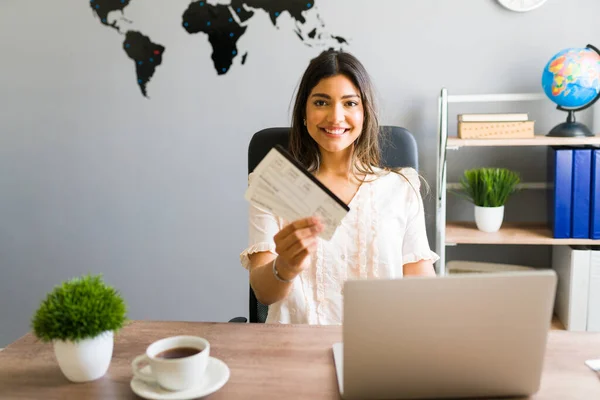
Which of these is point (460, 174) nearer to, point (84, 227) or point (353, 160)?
point (353, 160)

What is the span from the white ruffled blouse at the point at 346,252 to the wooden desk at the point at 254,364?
31 cm

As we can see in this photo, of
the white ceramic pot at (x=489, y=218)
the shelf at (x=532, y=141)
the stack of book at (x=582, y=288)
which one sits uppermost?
the shelf at (x=532, y=141)

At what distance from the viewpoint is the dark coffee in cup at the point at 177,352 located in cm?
86

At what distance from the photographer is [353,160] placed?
5.00ft

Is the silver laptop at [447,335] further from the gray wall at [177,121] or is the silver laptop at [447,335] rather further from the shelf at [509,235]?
the gray wall at [177,121]

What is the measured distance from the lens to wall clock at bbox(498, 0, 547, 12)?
2.29 metres

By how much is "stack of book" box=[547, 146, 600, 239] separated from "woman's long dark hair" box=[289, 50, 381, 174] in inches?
36.4

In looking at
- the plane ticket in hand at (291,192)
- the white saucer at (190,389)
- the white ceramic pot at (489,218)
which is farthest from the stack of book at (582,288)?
the white saucer at (190,389)

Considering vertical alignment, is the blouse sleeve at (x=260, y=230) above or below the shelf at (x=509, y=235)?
above

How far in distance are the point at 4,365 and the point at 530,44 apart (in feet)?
7.09

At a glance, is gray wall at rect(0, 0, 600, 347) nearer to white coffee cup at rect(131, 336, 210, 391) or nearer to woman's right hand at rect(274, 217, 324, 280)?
woman's right hand at rect(274, 217, 324, 280)

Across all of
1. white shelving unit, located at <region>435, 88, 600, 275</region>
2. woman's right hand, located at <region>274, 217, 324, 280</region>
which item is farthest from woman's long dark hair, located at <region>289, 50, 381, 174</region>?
white shelving unit, located at <region>435, 88, 600, 275</region>

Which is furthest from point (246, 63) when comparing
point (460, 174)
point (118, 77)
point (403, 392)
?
point (403, 392)

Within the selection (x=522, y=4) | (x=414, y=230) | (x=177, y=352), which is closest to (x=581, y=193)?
(x=522, y=4)
